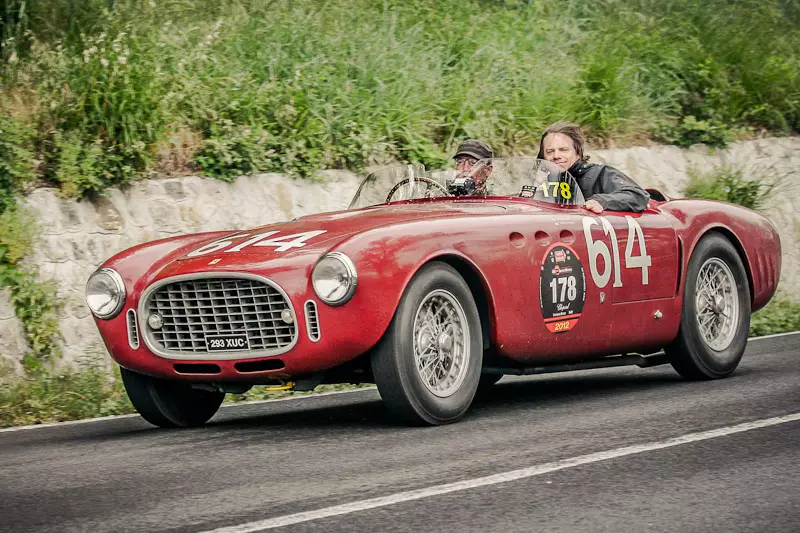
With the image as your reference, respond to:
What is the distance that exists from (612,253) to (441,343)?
1.50m

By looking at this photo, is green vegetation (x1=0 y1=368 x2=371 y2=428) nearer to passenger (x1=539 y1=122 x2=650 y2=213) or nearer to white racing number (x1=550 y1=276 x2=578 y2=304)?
white racing number (x1=550 y1=276 x2=578 y2=304)

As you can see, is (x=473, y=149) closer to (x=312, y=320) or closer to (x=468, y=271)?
(x=468, y=271)

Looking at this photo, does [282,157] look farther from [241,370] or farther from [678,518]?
[678,518]

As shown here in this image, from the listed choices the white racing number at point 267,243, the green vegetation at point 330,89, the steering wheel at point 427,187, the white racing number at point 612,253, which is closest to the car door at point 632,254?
the white racing number at point 612,253

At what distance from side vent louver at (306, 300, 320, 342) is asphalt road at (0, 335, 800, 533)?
→ 1.65 feet

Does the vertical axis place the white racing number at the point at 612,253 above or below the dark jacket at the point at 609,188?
below

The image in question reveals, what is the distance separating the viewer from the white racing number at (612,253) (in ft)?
21.4

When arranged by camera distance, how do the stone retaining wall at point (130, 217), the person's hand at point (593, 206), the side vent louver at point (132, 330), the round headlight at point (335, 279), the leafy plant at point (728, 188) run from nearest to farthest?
the round headlight at point (335, 279), the side vent louver at point (132, 330), the person's hand at point (593, 206), the stone retaining wall at point (130, 217), the leafy plant at point (728, 188)

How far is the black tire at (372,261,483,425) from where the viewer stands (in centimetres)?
539

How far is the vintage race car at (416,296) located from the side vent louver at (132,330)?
0.03 ft

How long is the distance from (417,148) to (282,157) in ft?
5.82

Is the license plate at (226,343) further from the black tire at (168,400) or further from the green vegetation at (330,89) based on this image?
the green vegetation at (330,89)

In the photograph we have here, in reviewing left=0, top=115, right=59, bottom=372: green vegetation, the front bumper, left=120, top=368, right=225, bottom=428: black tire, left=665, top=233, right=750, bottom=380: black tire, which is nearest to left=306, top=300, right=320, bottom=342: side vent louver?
the front bumper

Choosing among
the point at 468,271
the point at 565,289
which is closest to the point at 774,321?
the point at 565,289
